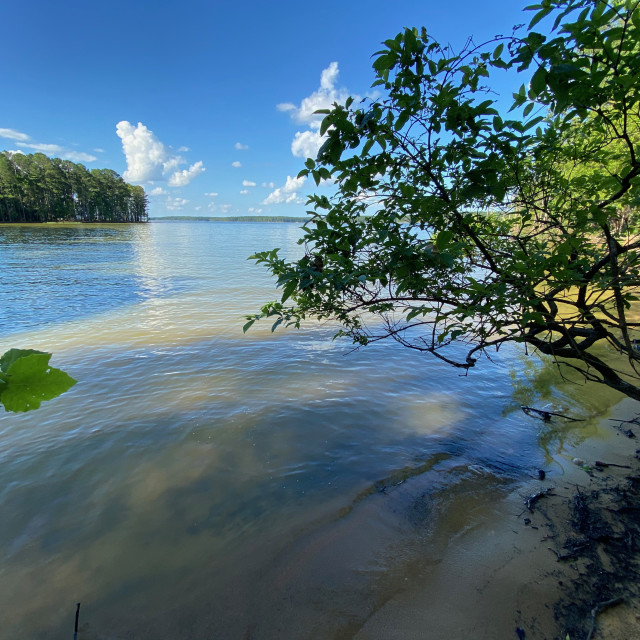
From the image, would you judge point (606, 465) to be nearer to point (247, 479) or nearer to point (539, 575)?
point (539, 575)

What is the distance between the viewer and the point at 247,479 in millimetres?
4734

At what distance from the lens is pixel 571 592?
2844 millimetres

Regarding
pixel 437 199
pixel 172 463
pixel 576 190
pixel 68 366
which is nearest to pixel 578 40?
pixel 437 199

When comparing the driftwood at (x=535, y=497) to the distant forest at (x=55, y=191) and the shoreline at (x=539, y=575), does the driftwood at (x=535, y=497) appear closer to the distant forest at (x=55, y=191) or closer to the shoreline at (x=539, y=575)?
the shoreline at (x=539, y=575)

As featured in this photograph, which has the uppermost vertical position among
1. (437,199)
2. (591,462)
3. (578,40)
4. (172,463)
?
(578,40)

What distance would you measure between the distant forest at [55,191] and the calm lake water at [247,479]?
9819 cm

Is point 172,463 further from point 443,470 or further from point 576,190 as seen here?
point 576,190

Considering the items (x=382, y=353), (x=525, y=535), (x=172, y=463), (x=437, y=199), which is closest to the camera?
(x=437, y=199)

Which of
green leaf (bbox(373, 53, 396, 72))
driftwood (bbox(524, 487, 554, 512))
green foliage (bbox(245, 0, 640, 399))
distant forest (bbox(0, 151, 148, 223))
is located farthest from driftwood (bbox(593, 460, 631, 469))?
distant forest (bbox(0, 151, 148, 223))

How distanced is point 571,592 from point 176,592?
3.48m

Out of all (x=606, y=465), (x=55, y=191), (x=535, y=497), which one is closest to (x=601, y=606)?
(x=535, y=497)

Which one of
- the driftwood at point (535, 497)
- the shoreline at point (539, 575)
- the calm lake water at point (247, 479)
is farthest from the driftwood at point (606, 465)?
the driftwood at point (535, 497)

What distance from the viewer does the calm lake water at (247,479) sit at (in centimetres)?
316

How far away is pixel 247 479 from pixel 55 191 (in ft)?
376
